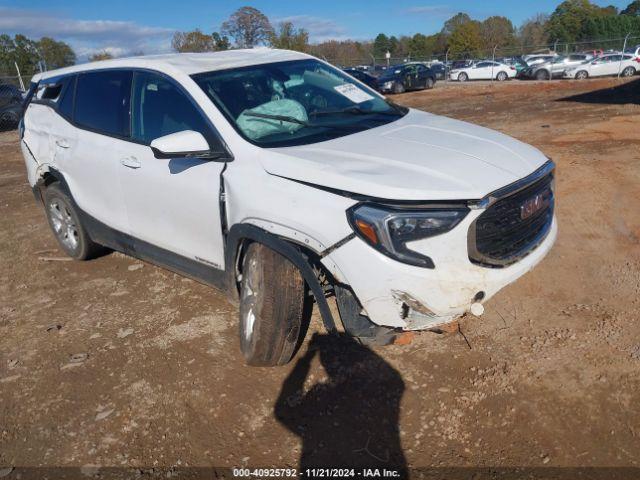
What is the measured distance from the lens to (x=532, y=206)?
2.96m

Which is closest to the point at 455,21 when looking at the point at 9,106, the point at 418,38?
the point at 418,38

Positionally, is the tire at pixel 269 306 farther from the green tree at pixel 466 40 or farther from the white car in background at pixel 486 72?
the green tree at pixel 466 40

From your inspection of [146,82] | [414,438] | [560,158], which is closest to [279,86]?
[146,82]

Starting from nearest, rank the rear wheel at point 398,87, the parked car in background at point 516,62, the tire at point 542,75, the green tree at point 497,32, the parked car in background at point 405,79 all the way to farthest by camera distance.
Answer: the parked car in background at point 405,79 < the rear wheel at point 398,87 < the tire at point 542,75 < the parked car in background at point 516,62 < the green tree at point 497,32

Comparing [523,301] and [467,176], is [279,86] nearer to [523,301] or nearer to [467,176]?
[467,176]

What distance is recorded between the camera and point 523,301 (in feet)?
12.9

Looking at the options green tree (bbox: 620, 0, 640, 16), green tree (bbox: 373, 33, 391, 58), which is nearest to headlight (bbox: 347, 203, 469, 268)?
green tree (bbox: 373, 33, 391, 58)

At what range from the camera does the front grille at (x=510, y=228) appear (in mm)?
Answer: 2671

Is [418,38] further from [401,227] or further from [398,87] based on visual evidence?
[401,227]

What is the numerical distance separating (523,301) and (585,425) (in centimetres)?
Result: 132

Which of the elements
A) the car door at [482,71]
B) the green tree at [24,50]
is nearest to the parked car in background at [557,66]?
the car door at [482,71]

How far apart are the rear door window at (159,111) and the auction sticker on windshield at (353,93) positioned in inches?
45.3

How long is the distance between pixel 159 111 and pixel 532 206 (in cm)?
255

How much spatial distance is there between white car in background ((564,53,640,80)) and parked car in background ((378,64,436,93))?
26.1 feet
